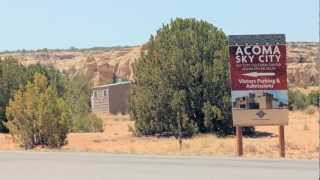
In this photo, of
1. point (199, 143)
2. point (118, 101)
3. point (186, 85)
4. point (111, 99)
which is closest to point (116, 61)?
point (118, 101)

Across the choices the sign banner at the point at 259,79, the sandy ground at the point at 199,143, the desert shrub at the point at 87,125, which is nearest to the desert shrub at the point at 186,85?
the sandy ground at the point at 199,143

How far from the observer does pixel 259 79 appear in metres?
22.4

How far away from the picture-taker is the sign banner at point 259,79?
22141 mm

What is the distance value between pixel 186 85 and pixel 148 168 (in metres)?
24.3

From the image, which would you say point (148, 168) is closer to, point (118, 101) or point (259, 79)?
point (259, 79)

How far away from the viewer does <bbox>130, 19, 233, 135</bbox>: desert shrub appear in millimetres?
39688

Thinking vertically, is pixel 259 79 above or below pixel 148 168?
above

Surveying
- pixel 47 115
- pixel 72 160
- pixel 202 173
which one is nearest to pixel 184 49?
pixel 47 115

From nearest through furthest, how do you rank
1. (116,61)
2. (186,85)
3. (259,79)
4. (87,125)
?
(259,79) < (186,85) < (87,125) < (116,61)

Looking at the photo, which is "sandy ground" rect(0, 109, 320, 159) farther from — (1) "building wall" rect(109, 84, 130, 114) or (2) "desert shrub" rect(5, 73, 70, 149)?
(1) "building wall" rect(109, 84, 130, 114)

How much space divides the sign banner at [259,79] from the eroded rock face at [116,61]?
89.8 m

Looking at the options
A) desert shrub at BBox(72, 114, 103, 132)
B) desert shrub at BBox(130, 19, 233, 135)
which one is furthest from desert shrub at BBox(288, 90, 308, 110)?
→ desert shrub at BBox(130, 19, 233, 135)

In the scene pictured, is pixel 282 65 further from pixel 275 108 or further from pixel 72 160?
pixel 72 160

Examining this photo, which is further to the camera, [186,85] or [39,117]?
[186,85]
